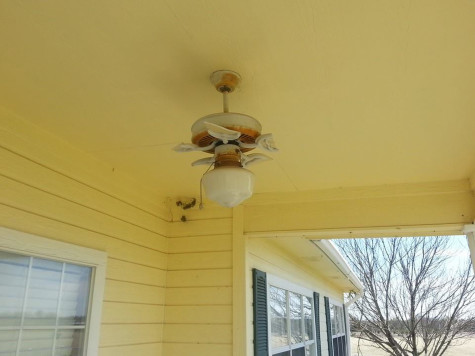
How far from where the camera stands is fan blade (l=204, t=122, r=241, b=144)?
145 centimetres

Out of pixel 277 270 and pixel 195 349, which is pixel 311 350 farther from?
pixel 195 349

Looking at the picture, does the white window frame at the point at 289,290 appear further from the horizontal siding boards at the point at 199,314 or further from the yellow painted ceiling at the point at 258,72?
the yellow painted ceiling at the point at 258,72

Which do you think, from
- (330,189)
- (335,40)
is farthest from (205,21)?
(330,189)

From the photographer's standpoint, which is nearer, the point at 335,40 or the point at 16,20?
the point at 16,20

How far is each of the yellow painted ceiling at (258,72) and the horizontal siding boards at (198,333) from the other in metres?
Answer: 1.35

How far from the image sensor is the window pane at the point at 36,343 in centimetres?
194

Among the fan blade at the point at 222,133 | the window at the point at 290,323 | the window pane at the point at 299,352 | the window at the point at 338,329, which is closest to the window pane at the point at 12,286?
the fan blade at the point at 222,133

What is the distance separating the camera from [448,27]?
141cm

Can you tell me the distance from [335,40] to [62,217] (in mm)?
1719

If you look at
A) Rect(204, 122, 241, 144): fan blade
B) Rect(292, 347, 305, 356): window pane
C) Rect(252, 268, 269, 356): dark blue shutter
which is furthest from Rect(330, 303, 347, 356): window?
Rect(204, 122, 241, 144): fan blade

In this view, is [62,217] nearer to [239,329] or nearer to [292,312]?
[239,329]

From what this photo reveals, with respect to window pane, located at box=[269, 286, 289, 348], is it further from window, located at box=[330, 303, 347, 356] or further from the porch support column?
window, located at box=[330, 303, 347, 356]

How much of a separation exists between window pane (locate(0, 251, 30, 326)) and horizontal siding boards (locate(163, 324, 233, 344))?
4.60 ft

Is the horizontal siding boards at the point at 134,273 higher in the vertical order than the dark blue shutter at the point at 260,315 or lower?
higher
